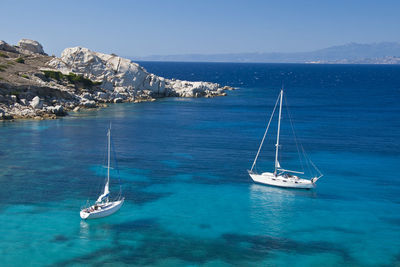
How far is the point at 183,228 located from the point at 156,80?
98812mm

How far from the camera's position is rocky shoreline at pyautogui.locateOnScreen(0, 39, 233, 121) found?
9106cm

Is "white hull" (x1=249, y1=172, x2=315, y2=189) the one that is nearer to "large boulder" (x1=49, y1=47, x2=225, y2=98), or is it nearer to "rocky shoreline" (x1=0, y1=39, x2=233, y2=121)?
"rocky shoreline" (x1=0, y1=39, x2=233, y2=121)

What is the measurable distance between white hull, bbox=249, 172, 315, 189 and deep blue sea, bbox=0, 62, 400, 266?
0.76 metres

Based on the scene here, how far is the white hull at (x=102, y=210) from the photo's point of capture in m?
38.9

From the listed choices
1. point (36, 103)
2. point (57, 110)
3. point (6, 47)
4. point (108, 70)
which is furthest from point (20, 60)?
point (57, 110)

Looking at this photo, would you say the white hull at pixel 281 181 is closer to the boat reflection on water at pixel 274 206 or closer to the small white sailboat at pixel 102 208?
the boat reflection on water at pixel 274 206

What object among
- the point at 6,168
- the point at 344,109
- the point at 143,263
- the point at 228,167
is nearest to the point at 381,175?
the point at 228,167

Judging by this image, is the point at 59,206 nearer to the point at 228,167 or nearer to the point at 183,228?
the point at 183,228

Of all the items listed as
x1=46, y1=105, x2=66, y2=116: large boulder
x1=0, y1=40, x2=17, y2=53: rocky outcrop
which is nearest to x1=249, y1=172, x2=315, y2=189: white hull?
x1=46, y1=105, x2=66, y2=116: large boulder

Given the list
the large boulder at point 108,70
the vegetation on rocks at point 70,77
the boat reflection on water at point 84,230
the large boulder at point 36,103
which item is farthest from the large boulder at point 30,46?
the boat reflection on water at point 84,230

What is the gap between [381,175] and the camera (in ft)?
177

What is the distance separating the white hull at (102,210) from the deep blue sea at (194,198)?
59 centimetres

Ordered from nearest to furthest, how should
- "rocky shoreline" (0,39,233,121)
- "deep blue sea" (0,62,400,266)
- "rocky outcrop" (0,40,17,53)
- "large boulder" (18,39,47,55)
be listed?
"deep blue sea" (0,62,400,266)
"rocky shoreline" (0,39,233,121)
"rocky outcrop" (0,40,17,53)
"large boulder" (18,39,47,55)

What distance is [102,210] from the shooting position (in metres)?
39.5
